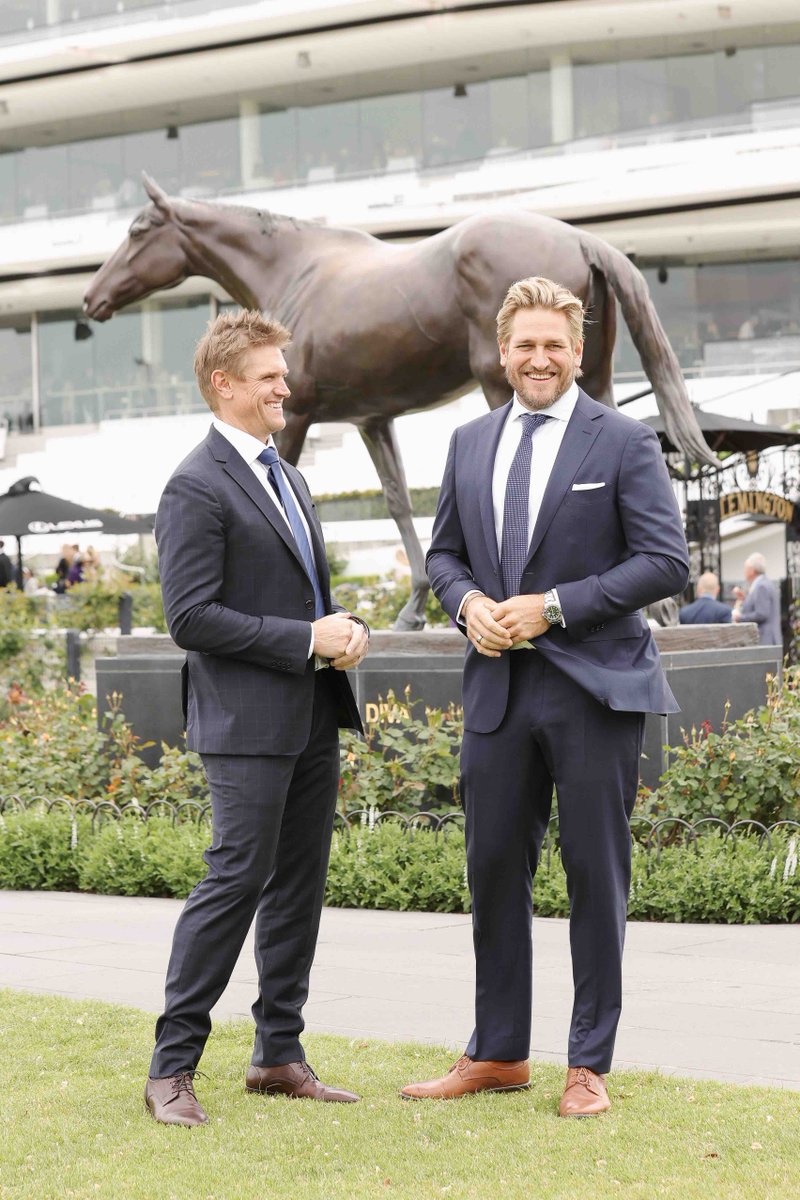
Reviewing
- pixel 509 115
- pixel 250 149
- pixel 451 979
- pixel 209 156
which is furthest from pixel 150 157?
pixel 451 979

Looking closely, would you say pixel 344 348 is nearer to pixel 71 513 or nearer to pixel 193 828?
pixel 193 828

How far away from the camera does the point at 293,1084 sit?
4395 mm

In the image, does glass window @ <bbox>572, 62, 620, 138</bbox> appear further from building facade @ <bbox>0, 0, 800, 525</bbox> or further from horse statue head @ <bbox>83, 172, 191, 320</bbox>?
horse statue head @ <bbox>83, 172, 191, 320</bbox>

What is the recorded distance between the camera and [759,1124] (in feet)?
12.9

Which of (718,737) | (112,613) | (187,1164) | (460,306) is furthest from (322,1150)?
(112,613)

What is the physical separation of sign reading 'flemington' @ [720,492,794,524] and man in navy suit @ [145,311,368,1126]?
12633 millimetres

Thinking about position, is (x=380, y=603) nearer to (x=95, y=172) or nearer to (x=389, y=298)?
(x=389, y=298)

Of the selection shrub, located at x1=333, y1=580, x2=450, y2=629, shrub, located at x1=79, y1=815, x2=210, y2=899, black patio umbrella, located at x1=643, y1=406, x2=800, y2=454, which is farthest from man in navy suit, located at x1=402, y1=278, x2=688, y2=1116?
black patio umbrella, located at x1=643, y1=406, x2=800, y2=454

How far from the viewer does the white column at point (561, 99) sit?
3825 cm

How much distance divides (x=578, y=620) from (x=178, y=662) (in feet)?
20.2

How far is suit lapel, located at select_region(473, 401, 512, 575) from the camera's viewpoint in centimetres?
436

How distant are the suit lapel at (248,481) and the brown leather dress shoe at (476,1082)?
142cm

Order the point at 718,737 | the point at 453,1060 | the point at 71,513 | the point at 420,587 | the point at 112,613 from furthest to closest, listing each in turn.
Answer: the point at 71,513, the point at 112,613, the point at 420,587, the point at 718,737, the point at 453,1060

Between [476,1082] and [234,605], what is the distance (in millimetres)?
1424
